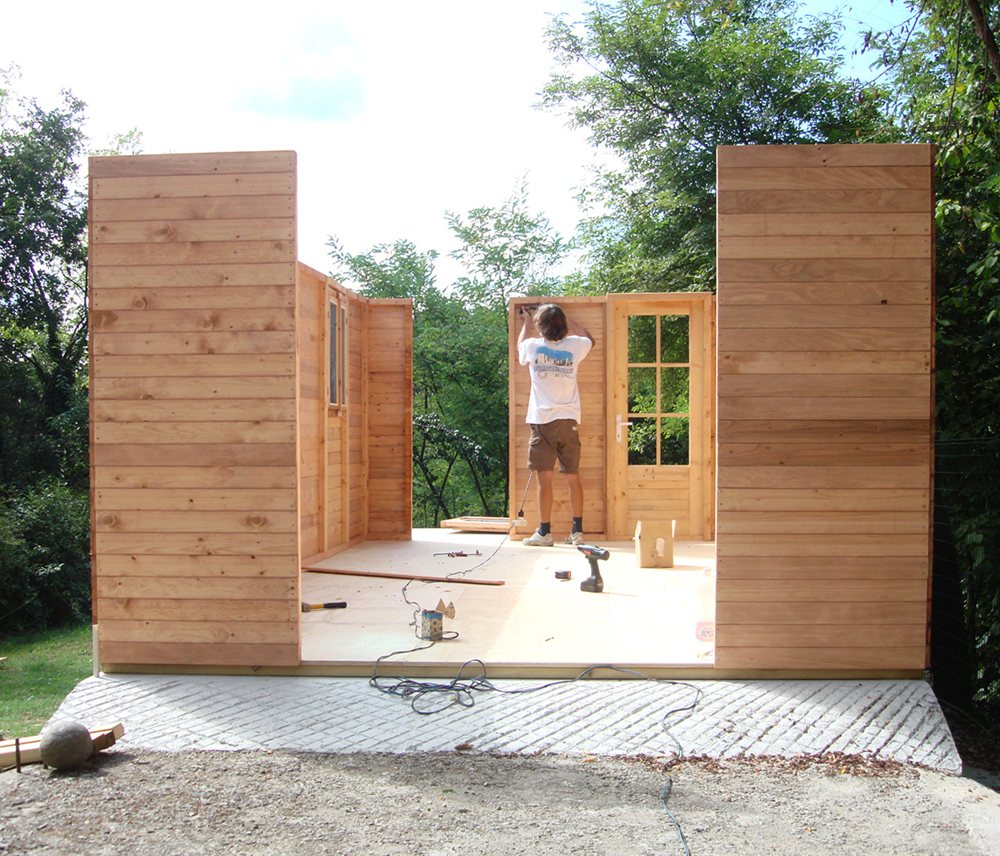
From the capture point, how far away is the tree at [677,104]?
12.3 metres

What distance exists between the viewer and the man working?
6895 mm

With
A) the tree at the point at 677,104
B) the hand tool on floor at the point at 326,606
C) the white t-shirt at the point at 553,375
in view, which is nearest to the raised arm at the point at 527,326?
the white t-shirt at the point at 553,375

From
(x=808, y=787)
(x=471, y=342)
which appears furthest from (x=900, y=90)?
(x=471, y=342)

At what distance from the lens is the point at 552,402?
7055 mm

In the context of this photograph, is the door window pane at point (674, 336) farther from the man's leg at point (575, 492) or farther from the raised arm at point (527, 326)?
the man's leg at point (575, 492)

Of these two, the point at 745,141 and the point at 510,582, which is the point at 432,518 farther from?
the point at 510,582

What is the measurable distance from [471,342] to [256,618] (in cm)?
969

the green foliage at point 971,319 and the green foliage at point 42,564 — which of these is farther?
the green foliage at point 42,564

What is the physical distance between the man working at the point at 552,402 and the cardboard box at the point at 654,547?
106cm

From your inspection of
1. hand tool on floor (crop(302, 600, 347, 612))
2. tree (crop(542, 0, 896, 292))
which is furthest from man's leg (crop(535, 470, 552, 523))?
tree (crop(542, 0, 896, 292))

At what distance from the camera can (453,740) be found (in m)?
3.02

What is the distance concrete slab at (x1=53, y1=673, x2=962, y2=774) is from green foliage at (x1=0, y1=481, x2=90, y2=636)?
3610 mm

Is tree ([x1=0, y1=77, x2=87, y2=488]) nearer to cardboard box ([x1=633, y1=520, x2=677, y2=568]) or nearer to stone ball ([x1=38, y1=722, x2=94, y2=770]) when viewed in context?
cardboard box ([x1=633, y1=520, x2=677, y2=568])

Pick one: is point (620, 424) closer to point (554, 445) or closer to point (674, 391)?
point (554, 445)
